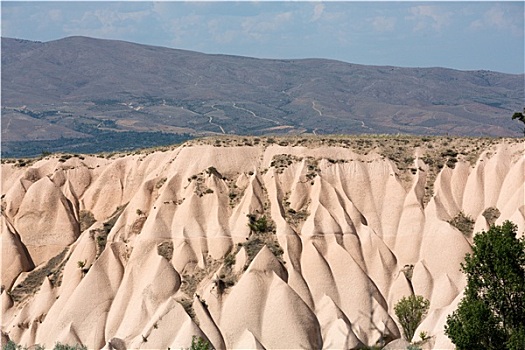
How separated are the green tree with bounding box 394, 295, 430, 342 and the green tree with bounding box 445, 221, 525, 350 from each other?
17.9 metres

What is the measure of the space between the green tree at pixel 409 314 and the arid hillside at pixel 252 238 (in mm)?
1371

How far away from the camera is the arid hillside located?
7262 centimetres

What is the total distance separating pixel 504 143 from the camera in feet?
285

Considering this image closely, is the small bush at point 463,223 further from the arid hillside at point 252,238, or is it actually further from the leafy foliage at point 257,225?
the leafy foliage at point 257,225

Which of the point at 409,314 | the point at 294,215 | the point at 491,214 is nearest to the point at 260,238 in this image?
the point at 294,215

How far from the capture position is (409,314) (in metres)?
71.8

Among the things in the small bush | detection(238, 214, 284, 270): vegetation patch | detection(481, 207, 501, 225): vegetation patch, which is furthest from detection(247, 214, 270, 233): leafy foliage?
detection(481, 207, 501, 225): vegetation patch

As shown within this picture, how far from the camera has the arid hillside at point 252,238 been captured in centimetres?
7262

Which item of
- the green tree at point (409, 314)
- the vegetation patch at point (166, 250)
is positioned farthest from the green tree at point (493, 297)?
the vegetation patch at point (166, 250)

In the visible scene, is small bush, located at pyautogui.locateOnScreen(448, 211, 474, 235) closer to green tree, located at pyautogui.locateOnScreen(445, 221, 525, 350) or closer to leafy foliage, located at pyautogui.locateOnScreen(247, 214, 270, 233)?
leafy foliage, located at pyautogui.locateOnScreen(247, 214, 270, 233)

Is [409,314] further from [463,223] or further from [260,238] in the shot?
[260,238]

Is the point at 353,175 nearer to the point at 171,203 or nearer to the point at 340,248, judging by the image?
the point at 340,248

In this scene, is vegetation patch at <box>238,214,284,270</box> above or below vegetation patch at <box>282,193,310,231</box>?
below

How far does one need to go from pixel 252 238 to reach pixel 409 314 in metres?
15.8
